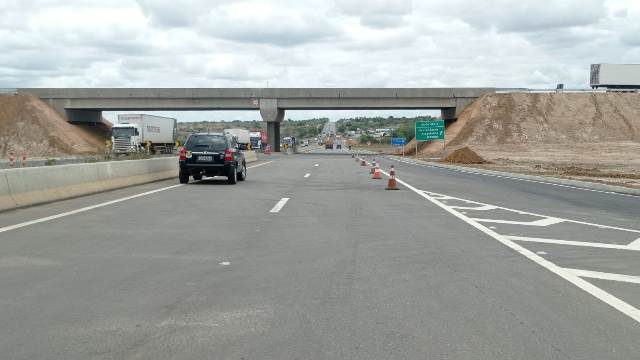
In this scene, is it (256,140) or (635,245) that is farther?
(256,140)

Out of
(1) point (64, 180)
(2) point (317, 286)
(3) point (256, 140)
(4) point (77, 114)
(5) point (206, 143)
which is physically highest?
(4) point (77, 114)

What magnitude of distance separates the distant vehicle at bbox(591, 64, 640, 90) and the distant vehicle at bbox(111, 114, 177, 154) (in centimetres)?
5308

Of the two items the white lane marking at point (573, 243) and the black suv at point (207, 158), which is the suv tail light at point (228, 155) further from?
the white lane marking at point (573, 243)

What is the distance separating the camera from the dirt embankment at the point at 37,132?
63.1 metres

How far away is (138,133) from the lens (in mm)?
52969

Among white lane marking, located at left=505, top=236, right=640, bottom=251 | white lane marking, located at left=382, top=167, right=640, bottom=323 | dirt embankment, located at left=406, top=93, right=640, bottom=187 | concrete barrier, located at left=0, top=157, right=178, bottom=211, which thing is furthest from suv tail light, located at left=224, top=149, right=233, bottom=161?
dirt embankment, located at left=406, top=93, right=640, bottom=187

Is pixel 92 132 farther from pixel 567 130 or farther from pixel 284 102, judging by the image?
pixel 567 130

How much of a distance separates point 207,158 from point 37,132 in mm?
51702

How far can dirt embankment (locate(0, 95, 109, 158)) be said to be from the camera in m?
63.1

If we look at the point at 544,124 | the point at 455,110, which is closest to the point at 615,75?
the point at 544,124

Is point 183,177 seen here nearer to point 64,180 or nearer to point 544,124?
point 64,180

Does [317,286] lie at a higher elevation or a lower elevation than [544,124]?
lower

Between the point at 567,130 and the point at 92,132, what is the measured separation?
55.6m

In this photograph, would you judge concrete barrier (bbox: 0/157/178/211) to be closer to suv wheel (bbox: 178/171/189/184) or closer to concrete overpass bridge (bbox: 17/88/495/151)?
suv wheel (bbox: 178/171/189/184)
